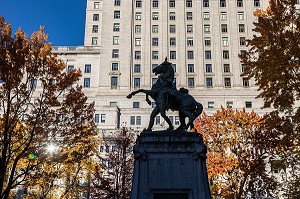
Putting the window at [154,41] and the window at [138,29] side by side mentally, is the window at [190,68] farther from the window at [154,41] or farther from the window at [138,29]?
the window at [138,29]

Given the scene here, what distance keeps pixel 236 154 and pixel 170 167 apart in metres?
19.6

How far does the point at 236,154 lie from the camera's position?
1321 inches

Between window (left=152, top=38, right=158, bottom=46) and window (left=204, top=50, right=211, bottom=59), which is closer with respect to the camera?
window (left=204, top=50, right=211, bottom=59)

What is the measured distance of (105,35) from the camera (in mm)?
71188

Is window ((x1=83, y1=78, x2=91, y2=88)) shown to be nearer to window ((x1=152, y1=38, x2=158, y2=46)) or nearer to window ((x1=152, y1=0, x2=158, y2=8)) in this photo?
window ((x1=152, y1=38, x2=158, y2=46))

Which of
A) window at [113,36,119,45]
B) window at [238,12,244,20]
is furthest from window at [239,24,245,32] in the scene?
window at [113,36,119,45]

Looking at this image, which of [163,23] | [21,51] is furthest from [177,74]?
[21,51]

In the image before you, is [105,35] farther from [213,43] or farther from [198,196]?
[198,196]

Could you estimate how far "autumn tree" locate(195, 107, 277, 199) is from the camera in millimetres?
31438

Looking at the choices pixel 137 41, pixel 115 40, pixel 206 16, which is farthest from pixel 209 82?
pixel 115 40

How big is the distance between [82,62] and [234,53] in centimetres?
3003

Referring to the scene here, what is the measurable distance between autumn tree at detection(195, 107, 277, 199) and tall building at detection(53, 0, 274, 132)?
2690 centimetres

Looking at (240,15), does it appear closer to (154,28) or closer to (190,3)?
(190,3)

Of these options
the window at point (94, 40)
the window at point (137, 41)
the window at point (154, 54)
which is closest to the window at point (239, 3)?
the window at point (154, 54)
